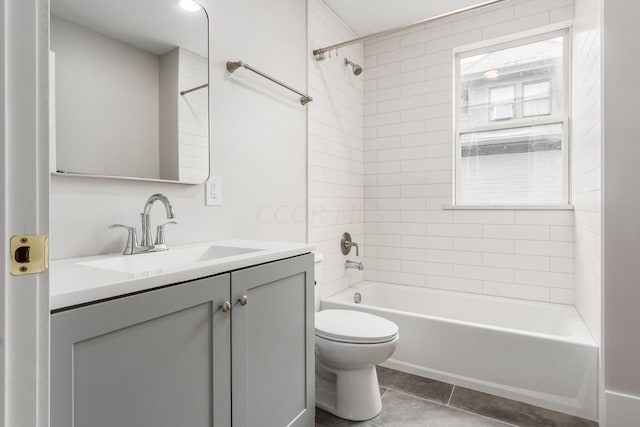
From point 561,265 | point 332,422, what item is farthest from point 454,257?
point 332,422

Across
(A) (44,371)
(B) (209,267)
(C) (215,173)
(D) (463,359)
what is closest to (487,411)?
(D) (463,359)

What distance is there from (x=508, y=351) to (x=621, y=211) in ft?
3.00

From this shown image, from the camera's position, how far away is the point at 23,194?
0.53 metres

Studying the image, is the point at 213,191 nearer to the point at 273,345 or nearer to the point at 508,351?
the point at 273,345

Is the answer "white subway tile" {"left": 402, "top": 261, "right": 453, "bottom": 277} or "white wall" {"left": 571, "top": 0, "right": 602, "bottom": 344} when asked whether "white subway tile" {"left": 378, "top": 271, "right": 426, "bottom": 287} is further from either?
"white wall" {"left": 571, "top": 0, "right": 602, "bottom": 344}

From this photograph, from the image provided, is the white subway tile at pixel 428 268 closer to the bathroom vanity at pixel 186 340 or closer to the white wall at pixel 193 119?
the bathroom vanity at pixel 186 340

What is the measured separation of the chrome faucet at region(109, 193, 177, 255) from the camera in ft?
4.32

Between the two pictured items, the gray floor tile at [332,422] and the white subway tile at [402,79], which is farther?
the white subway tile at [402,79]

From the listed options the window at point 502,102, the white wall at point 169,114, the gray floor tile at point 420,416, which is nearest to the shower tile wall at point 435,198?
the window at point 502,102

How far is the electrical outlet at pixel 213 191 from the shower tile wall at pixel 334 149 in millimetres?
806

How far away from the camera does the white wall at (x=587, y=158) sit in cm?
169

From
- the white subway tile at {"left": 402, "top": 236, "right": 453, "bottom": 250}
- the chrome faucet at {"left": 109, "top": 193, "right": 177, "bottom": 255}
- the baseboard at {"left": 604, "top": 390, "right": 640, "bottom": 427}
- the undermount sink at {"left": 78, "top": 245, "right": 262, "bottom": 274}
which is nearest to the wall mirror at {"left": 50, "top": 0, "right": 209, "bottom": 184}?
the chrome faucet at {"left": 109, "top": 193, "right": 177, "bottom": 255}

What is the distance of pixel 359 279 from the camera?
3.09 metres

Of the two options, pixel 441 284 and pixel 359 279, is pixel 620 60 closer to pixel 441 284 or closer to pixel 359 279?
pixel 441 284
